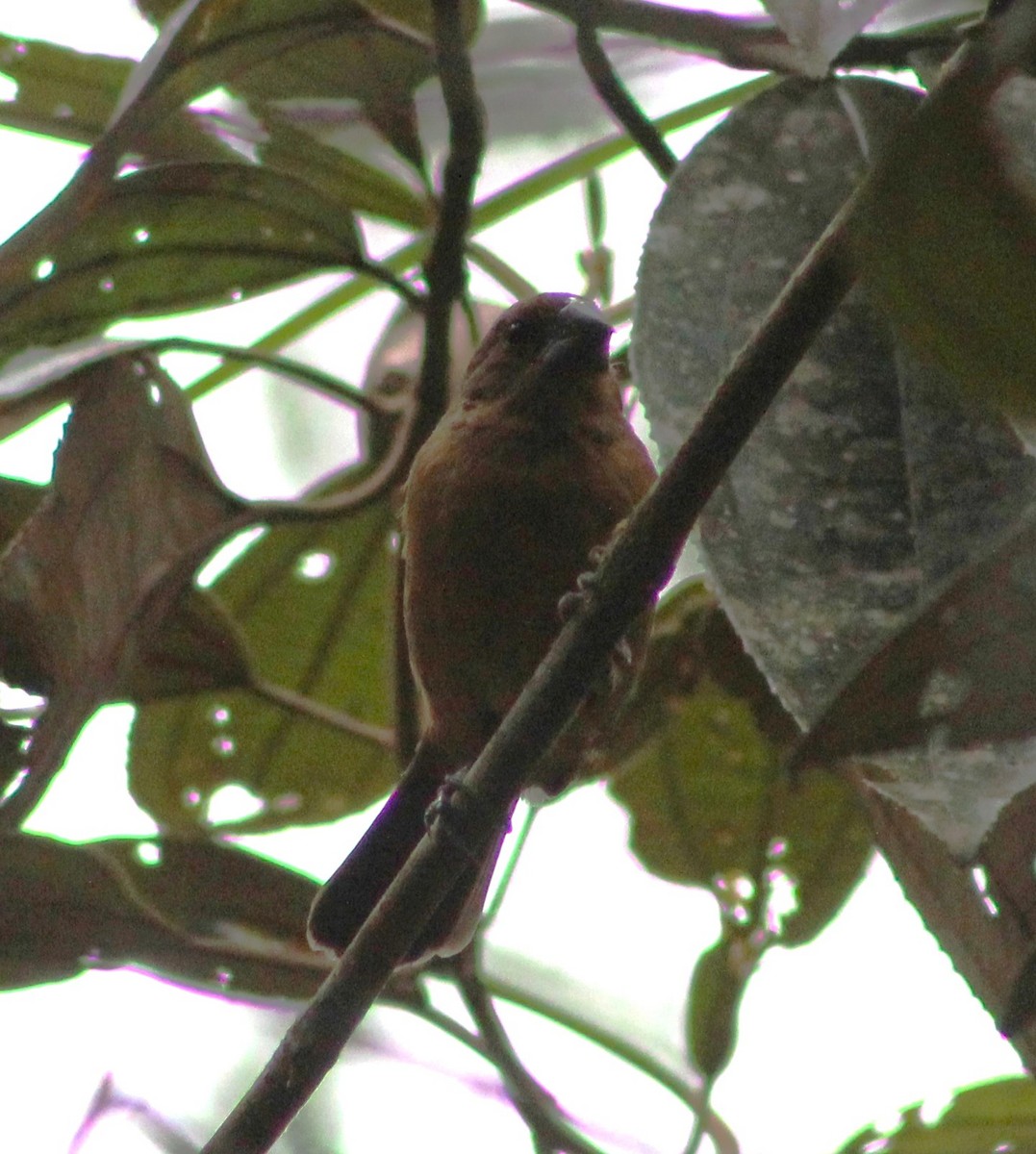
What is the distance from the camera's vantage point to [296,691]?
2914 mm

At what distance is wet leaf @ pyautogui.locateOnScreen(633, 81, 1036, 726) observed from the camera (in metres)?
1.09

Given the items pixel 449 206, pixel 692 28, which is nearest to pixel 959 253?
pixel 692 28

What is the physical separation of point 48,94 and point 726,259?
1.57 m

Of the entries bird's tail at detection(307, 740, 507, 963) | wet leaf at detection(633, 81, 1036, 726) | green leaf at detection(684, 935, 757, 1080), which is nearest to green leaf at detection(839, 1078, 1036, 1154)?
green leaf at detection(684, 935, 757, 1080)

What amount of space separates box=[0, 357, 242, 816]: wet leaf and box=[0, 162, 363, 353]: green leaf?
26 centimetres

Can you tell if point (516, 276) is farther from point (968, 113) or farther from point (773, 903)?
point (968, 113)

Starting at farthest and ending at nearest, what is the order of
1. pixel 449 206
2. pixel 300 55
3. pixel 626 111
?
pixel 300 55
pixel 449 206
pixel 626 111

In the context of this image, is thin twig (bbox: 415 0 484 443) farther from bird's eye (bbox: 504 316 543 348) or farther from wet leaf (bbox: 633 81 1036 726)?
wet leaf (bbox: 633 81 1036 726)

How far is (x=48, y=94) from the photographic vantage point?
8.44 feet

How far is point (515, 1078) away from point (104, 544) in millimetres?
831

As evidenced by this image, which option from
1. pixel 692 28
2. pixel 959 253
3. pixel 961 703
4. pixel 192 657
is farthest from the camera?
pixel 192 657

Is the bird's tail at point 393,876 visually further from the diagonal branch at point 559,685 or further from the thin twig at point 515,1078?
the diagonal branch at point 559,685

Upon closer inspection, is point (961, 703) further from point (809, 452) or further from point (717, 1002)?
point (717, 1002)

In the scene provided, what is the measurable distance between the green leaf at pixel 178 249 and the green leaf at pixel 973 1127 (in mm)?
1431
